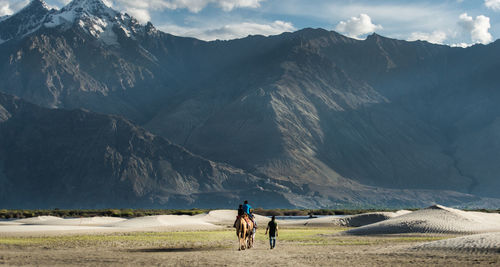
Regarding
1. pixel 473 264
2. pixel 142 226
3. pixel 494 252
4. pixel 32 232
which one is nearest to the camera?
pixel 473 264

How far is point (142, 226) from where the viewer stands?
87000 mm

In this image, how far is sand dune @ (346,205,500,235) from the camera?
67.8 metres

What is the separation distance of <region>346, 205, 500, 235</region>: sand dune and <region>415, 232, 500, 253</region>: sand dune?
23650 mm

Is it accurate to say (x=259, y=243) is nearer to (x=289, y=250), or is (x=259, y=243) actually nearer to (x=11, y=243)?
(x=289, y=250)

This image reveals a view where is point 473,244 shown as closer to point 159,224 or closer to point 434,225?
point 434,225

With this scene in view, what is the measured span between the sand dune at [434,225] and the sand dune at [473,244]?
77.6ft

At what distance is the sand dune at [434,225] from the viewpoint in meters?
67.8

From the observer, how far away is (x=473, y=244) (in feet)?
135

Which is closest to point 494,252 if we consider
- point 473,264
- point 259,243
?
point 473,264

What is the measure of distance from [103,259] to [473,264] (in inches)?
735

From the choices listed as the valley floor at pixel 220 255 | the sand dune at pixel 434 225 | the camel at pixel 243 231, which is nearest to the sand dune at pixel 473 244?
the valley floor at pixel 220 255

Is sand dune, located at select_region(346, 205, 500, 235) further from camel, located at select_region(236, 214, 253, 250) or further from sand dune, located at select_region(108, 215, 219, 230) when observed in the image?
sand dune, located at select_region(108, 215, 219, 230)

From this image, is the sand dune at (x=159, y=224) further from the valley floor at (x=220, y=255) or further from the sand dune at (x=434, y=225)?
the valley floor at (x=220, y=255)

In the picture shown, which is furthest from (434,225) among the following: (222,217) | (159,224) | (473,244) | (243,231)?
(222,217)
